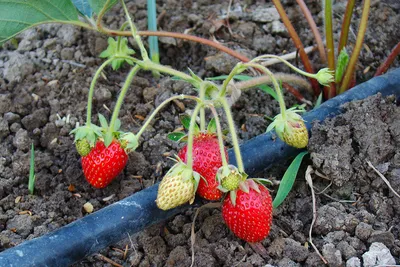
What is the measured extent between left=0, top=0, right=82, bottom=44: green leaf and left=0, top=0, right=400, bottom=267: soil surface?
32 centimetres

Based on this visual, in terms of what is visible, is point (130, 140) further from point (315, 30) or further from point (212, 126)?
point (315, 30)

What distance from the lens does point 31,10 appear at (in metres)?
1.99

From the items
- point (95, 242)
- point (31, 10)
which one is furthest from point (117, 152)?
point (31, 10)

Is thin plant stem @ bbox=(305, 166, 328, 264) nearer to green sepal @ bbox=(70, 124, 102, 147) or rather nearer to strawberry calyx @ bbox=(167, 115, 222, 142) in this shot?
strawberry calyx @ bbox=(167, 115, 222, 142)

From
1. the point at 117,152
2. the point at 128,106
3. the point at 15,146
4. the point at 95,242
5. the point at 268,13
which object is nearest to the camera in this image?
the point at 95,242

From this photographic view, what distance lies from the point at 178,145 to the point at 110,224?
1.51ft

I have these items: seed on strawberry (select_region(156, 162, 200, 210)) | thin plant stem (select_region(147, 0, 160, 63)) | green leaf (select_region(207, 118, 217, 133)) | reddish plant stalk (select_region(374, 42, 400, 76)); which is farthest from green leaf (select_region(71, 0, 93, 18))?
reddish plant stalk (select_region(374, 42, 400, 76))

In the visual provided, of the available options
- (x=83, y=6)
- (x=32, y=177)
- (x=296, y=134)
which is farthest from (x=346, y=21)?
(x=32, y=177)

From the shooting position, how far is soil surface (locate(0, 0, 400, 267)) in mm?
1782

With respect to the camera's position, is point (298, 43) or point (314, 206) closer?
point (314, 206)

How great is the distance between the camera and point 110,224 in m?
1.74

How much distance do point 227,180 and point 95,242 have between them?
40 cm

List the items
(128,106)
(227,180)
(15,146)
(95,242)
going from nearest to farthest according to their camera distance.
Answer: (227,180) → (95,242) → (15,146) → (128,106)

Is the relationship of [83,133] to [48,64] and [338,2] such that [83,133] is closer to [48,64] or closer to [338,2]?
[48,64]
